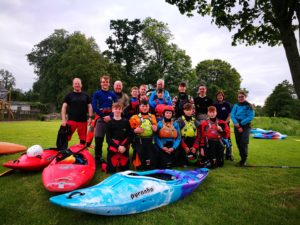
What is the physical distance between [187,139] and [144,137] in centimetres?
114

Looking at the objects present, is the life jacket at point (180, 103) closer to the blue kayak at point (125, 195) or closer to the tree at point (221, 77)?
the blue kayak at point (125, 195)

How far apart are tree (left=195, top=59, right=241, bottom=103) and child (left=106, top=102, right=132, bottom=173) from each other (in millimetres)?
38775

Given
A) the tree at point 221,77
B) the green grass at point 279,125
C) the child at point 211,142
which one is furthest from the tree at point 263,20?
the tree at point 221,77

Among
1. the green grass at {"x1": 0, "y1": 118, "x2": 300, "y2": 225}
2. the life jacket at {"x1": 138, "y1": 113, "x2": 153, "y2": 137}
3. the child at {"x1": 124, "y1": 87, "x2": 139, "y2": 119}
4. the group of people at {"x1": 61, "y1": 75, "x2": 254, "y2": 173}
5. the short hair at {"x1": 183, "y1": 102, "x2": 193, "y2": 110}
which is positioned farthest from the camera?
the child at {"x1": 124, "y1": 87, "x2": 139, "y2": 119}

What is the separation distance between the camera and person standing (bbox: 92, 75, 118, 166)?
544 cm

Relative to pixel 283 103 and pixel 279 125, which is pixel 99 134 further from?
pixel 283 103

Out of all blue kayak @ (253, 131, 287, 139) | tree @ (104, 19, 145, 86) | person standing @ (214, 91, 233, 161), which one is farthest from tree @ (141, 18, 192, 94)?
person standing @ (214, 91, 233, 161)

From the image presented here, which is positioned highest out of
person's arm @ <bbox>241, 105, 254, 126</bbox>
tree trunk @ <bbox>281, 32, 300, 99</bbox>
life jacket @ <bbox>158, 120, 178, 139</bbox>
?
tree trunk @ <bbox>281, 32, 300, 99</bbox>

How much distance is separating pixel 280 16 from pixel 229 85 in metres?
42.1

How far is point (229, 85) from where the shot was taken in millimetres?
43656

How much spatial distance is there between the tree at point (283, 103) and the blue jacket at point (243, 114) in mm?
38426

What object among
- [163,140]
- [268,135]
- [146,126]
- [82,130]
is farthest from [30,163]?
[268,135]

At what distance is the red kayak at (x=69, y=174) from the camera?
3.60m

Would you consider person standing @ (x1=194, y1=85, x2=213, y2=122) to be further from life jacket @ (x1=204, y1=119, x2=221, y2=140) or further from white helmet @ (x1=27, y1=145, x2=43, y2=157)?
white helmet @ (x1=27, y1=145, x2=43, y2=157)
